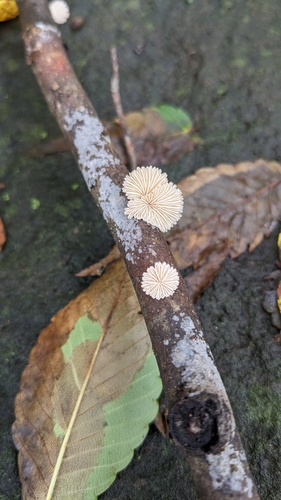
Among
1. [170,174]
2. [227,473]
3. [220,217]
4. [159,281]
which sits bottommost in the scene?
[227,473]

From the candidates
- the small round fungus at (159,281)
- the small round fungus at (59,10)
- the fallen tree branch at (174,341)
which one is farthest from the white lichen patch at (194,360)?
the small round fungus at (59,10)

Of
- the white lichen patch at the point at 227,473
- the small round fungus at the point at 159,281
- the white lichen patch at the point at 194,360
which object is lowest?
the white lichen patch at the point at 227,473

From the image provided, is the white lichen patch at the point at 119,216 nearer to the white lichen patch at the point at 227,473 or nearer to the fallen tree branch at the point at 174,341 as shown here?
the fallen tree branch at the point at 174,341

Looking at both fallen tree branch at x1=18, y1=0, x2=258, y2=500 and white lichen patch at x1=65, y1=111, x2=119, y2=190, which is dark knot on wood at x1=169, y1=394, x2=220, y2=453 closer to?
fallen tree branch at x1=18, y1=0, x2=258, y2=500

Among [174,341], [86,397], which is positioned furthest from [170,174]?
[86,397]

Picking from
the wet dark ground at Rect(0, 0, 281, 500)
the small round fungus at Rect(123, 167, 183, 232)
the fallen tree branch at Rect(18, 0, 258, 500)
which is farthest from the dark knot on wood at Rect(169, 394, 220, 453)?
the small round fungus at Rect(123, 167, 183, 232)

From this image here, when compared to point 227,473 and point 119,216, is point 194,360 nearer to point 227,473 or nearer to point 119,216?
point 227,473
